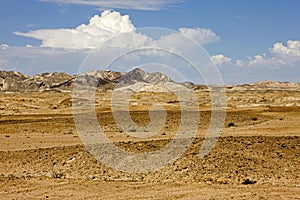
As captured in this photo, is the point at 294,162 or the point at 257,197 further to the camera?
the point at 294,162

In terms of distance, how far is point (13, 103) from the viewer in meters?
100

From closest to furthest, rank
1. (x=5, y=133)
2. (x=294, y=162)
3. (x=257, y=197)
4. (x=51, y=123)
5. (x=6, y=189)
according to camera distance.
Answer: (x=257, y=197)
(x=6, y=189)
(x=294, y=162)
(x=5, y=133)
(x=51, y=123)

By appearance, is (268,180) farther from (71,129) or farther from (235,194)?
(71,129)

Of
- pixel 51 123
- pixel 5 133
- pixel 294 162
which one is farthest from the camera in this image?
pixel 51 123

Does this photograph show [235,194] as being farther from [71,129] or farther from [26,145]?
[71,129]

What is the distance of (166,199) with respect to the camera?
18734 millimetres

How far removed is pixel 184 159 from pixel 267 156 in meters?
3.95

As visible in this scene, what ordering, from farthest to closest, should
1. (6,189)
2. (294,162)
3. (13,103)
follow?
(13,103) < (294,162) < (6,189)

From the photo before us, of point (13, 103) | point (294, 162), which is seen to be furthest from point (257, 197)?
point (13, 103)

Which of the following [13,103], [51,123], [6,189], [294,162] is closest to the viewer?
[6,189]

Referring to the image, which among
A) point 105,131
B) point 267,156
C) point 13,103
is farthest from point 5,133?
point 13,103

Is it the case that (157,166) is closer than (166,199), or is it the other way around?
(166,199)

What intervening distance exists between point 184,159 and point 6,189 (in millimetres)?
8427

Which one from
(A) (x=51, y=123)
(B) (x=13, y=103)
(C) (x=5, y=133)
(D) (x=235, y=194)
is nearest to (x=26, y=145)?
(C) (x=5, y=133)
